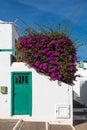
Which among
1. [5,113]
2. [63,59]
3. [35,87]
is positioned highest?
[63,59]

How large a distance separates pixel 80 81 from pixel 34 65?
14.2 metres

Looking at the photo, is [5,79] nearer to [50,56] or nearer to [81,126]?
[50,56]

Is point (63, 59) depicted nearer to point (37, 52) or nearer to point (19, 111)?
point (37, 52)

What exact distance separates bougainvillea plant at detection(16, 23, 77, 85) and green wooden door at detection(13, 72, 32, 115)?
69 cm

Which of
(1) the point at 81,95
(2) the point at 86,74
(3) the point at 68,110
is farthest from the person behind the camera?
(2) the point at 86,74

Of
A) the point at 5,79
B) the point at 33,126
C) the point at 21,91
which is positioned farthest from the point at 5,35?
the point at 33,126

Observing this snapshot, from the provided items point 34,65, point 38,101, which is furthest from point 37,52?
point 38,101

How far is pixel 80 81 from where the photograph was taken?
32500mm

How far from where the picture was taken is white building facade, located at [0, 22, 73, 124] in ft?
60.7

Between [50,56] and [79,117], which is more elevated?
[50,56]

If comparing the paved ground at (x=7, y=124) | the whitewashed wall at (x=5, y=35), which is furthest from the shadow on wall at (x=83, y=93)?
the paved ground at (x=7, y=124)

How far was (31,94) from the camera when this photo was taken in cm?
1875

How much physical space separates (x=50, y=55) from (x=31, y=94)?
208 cm

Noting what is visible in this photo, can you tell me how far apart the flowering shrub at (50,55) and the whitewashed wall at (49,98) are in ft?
1.30
